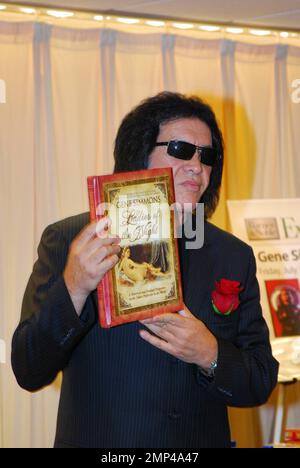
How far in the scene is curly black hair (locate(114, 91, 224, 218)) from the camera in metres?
2.51

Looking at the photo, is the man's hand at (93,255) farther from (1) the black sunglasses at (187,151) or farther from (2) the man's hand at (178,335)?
(1) the black sunglasses at (187,151)

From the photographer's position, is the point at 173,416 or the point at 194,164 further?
the point at 194,164

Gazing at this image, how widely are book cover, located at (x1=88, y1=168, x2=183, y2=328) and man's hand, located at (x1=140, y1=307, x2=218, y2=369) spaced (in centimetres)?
3

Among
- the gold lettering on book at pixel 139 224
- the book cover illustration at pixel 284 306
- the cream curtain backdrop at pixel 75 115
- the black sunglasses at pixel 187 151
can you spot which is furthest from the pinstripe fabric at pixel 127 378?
the book cover illustration at pixel 284 306

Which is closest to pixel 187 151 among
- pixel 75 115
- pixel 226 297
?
pixel 226 297

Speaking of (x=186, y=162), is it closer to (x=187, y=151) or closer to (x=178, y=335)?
(x=187, y=151)

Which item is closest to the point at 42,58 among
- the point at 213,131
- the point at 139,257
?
the point at 213,131

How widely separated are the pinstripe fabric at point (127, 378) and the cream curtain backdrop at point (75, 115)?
85.3 inches

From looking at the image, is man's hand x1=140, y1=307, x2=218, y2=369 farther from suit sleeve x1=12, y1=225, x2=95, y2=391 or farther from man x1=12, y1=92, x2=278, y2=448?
suit sleeve x1=12, y1=225, x2=95, y2=391

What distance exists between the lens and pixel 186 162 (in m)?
2.38

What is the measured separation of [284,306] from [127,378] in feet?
8.73

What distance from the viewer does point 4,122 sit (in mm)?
4375

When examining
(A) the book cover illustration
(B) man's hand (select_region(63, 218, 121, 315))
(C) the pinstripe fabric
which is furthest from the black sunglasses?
(A) the book cover illustration
